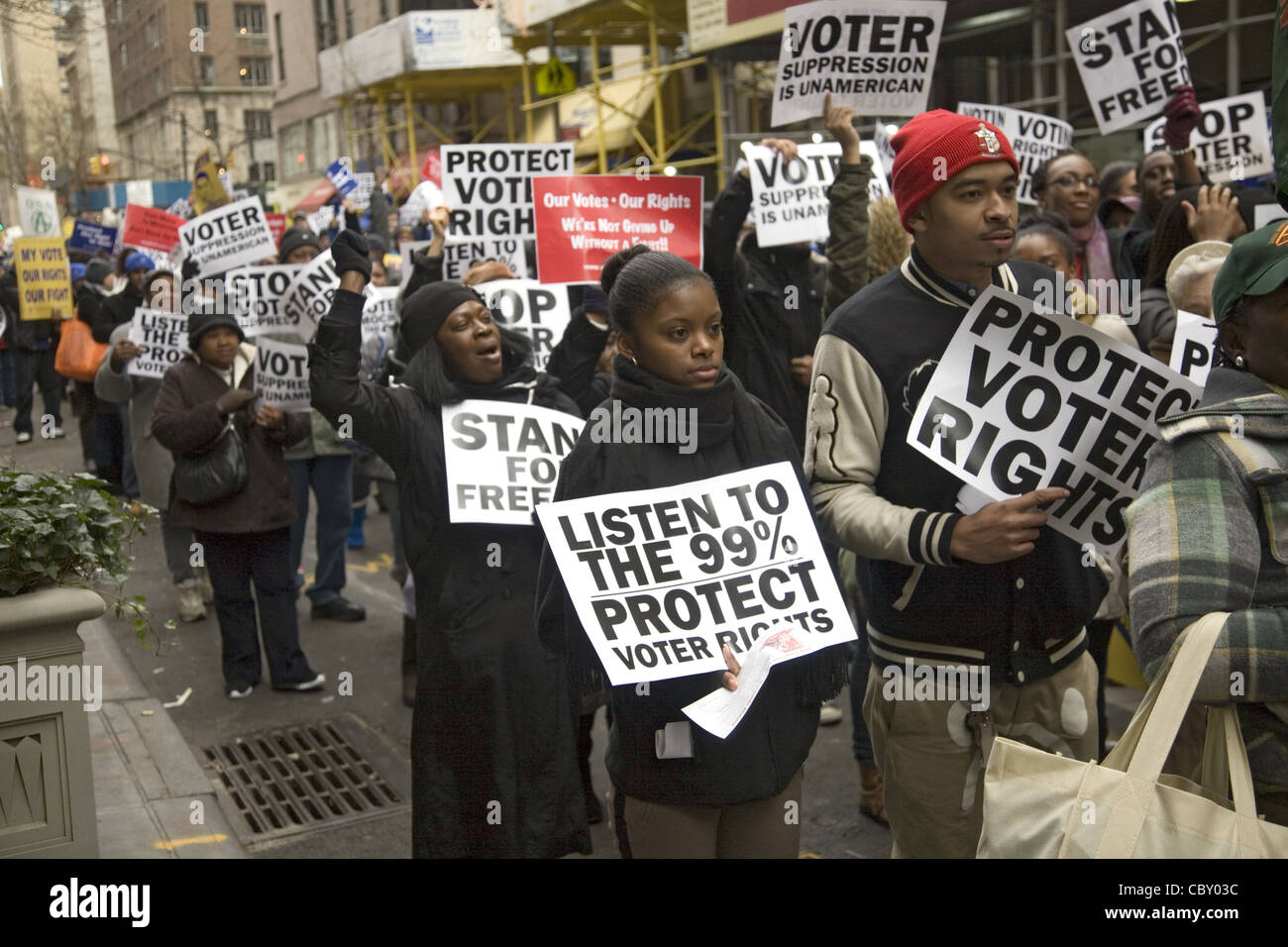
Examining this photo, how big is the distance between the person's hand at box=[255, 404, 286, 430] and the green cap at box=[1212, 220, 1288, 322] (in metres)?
5.69

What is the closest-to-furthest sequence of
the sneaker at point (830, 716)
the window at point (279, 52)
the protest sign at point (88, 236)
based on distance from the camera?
the sneaker at point (830, 716)
the protest sign at point (88, 236)
the window at point (279, 52)

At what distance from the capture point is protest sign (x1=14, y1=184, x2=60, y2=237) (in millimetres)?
16188

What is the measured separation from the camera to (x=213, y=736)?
6633 millimetres

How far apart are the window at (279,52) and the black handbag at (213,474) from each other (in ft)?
75.1

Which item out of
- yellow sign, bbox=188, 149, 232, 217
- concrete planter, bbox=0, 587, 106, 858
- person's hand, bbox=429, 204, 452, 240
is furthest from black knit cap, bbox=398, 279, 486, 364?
yellow sign, bbox=188, 149, 232, 217

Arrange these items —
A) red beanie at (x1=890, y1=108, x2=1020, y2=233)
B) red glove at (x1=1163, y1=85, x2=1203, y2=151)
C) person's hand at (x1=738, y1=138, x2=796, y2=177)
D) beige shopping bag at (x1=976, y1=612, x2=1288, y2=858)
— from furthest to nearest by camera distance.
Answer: red glove at (x1=1163, y1=85, x2=1203, y2=151)
person's hand at (x1=738, y1=138, x2=796, y2=177)
red beanie at (x1=890, y1=108, x2=1020, y2=233)
beige shopping bag at (x1=976, y1=612, x2=1288, y2=858)

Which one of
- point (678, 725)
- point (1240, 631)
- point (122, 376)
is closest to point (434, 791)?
point (678, 725)

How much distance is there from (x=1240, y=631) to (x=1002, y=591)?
3.26ft

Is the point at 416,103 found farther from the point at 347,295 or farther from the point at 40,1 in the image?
the point at 347,295

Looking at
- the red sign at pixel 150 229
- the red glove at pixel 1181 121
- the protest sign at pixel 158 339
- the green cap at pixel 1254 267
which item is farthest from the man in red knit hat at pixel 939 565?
the red sign at pixel 150 229

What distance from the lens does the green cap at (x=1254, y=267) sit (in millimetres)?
2258

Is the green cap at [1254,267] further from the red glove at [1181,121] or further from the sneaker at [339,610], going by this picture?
the sneaker at [339,610]

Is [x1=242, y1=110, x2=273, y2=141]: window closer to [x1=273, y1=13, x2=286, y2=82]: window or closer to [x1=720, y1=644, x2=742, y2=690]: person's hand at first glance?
[x1=273, y1=13, x2=286, y2=82]: window

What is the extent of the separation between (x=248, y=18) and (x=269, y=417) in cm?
1095
